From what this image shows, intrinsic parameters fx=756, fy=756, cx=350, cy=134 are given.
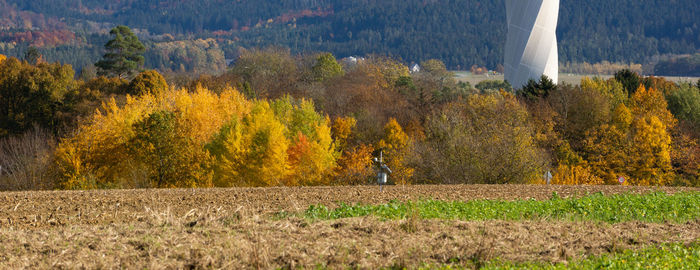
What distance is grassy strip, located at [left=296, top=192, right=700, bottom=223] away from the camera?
1557cm

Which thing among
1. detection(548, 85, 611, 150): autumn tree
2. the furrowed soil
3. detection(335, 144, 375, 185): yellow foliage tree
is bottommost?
detection(335, 144, 375, 185): yellow foliage tree

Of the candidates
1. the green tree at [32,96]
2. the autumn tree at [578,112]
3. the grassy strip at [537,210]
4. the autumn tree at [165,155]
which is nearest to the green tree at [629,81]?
the autumn tree at [578,112]

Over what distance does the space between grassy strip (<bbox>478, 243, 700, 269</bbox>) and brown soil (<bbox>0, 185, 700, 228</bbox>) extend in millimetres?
6091

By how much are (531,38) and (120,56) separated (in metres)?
47.0

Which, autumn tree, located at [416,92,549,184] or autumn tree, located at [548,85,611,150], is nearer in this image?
autumn tree, located at [416,92,549,184]

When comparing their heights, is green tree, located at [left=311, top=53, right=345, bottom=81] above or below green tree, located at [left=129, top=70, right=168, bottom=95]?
below

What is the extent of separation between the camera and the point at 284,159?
45062 millimetres

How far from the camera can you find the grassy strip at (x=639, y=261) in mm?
10320

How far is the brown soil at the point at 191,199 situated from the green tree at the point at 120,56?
68.5m

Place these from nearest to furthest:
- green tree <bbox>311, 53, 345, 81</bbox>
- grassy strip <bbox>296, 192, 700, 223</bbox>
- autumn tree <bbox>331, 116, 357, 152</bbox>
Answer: grassy strip <bbox>296, 192, 700, 223</bbox> < autumn tree <bbox>331, 116, 357, 152</bbox> < green tree <bbox>311, 53, 345, 81</bbox>

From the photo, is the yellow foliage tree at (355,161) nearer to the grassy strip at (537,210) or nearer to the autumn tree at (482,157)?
the autumn tree at (482,157)

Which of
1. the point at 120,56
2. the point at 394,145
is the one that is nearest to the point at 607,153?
the point at 394,145

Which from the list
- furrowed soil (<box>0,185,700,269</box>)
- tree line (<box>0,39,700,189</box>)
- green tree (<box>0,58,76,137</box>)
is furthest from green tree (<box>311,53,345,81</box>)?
furrowed soil (<box>0,185,700,269</box>)

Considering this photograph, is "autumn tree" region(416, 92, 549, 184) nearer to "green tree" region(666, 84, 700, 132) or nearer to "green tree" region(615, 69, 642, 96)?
"green tree" region(666, 84, 700, 132)
